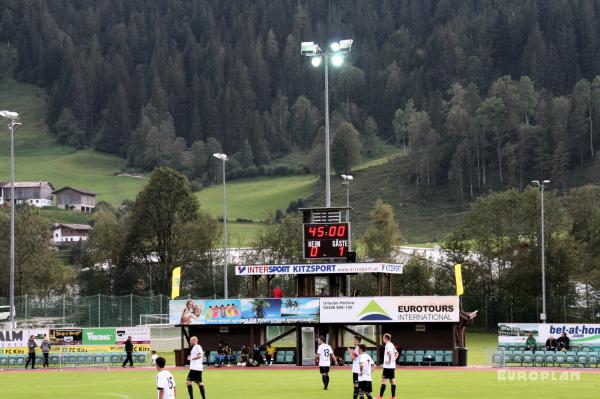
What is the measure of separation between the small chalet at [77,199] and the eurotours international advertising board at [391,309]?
146204 millimetres

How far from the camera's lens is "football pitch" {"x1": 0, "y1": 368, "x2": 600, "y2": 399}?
33.0 metres

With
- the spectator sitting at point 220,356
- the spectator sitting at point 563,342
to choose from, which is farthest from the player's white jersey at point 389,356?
the spectator sitting at point 563,342

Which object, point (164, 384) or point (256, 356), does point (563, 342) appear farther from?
point (164, 384)

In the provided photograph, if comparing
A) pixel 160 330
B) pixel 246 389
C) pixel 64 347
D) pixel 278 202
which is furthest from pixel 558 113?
pixel 246 389

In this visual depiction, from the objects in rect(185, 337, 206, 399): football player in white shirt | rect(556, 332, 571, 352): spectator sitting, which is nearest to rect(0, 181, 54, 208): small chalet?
rect(556, 332, 571, 352): spectator sitting

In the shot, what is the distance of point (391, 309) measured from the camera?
168 feet

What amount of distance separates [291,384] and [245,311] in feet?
Answer: 49.7

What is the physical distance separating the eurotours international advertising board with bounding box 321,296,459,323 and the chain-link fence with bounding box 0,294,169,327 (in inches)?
809

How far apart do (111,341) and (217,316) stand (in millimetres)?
6474

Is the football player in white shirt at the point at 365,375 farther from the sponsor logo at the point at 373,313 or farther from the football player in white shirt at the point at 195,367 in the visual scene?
the sponsor logo at the point at 373,313

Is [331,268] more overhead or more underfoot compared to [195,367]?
more overhead

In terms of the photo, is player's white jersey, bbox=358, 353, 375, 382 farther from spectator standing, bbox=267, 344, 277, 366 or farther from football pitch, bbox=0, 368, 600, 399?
spectator standing, bbox=267, 344, 277, 366

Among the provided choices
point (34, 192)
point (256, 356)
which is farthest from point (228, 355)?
point (34, 192)

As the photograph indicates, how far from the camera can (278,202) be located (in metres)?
183
